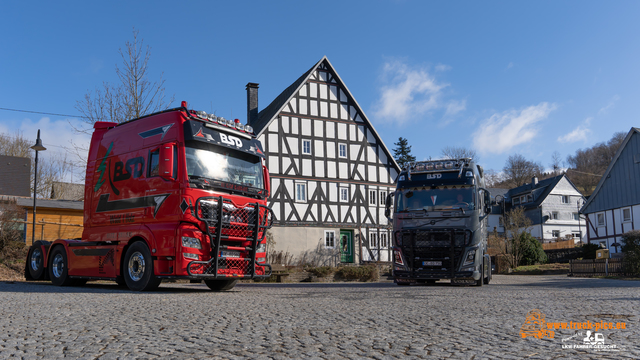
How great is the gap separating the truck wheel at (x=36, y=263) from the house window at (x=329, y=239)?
67.7 ft

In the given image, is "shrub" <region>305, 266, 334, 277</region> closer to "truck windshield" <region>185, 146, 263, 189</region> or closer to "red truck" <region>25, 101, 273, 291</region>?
"red truck" <region>25, 101, 273, 291</region>

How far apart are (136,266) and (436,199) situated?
7.67m

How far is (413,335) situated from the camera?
15.6ft

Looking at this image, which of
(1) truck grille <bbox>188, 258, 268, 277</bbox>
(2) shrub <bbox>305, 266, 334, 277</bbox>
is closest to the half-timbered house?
(2) shrub <bbox>305, 266, 334, 277</bbox>

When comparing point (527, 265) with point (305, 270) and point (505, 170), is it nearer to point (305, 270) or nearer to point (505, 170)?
point (305, 270)

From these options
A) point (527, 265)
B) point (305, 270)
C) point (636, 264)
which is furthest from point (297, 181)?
point (636, 264)

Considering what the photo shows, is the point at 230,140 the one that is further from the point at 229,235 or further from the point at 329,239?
the point at 329,239

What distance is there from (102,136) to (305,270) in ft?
40.8

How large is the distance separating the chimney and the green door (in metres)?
10.7

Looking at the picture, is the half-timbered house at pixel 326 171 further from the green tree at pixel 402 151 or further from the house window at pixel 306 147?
the green tree at pixel 402 151

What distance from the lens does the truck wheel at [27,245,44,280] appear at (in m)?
13.4

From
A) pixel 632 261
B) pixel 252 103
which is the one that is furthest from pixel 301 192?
pixel 632 261

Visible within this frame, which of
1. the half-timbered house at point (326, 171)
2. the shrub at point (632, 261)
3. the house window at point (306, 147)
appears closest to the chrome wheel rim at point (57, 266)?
the half-timbered house at point (326, 171)

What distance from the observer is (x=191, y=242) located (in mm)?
10031
